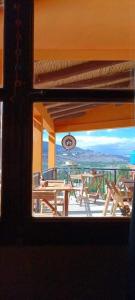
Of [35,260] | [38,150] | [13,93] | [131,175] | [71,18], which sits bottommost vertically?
[35,260]

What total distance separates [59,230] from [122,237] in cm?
35

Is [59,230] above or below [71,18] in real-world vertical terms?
below

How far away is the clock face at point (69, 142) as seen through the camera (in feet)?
7.03

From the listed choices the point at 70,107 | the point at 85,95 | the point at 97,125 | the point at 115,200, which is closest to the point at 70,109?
the point at 70,107

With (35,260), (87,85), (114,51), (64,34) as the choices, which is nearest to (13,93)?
(87,85)

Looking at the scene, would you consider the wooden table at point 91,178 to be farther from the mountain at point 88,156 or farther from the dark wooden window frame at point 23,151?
the dark wooden window frame at point 23,151

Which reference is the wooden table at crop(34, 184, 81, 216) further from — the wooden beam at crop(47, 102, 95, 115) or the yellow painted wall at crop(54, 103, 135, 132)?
the wooden beam at crop(47, 102, 95, 115)

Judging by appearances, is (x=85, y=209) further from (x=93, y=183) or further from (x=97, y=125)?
(x=97, y=125)

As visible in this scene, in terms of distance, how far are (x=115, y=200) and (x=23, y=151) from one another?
588mm

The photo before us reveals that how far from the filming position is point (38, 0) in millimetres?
2082

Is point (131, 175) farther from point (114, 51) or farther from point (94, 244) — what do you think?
point (114, 51)

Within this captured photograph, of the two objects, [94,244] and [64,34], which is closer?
[94,244]

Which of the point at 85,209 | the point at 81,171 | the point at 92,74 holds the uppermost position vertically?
the point at 92,74

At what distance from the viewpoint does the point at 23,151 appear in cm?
199
